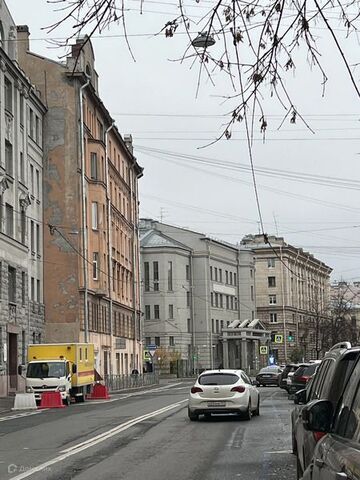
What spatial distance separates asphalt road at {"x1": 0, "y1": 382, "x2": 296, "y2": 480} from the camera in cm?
1253

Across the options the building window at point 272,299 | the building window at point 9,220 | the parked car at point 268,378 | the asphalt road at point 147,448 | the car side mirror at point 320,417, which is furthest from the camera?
the building window at point 272,299

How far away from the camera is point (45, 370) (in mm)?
37031

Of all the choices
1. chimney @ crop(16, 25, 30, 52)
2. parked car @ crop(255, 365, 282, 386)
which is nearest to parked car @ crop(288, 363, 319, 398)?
parked car @ crop(255, 365, 282, 386)

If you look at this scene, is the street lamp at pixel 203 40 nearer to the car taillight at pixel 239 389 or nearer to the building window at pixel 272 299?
the car taillight at pixel 239 389

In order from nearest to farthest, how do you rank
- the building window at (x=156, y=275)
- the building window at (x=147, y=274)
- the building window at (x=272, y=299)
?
the building window at (x=156, y=275), the building window at (x=147, y=274), the building window at (x=272, y=299)

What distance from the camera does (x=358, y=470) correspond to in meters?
4.25

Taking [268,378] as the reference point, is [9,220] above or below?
above

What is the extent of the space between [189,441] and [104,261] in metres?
43.1

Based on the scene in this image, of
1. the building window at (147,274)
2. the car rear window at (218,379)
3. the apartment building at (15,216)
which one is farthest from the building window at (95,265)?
the building window at (147,274)

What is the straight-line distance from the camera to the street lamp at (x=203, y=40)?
6418mm

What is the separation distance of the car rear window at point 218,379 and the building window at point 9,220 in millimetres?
22988

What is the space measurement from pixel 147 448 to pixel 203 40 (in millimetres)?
11094

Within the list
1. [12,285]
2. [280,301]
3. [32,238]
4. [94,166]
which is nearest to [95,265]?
[32,238]

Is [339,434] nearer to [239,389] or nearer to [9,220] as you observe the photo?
[239,389]
